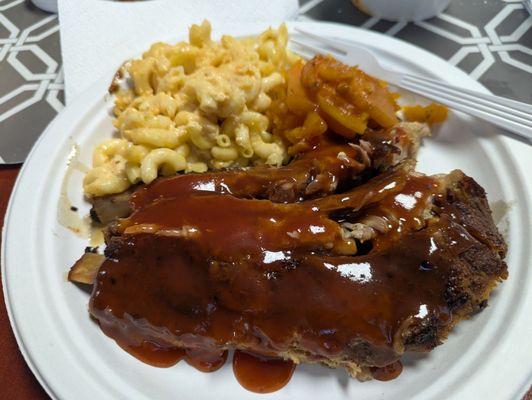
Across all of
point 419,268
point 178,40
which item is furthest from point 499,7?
point 419,268

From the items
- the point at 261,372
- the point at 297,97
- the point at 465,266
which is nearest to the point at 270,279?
the point at 261,372

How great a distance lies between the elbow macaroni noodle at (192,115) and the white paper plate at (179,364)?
343mm

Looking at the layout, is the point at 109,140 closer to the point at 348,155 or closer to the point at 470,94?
the point at 348,155

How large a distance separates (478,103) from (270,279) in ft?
5.36

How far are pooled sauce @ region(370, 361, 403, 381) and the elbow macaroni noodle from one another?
3.93ft

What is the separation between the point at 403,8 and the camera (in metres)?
3.67

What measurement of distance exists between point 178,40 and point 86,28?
664 millimetres

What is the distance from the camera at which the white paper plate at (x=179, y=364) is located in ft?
6.03

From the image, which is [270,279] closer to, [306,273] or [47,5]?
[306,273]

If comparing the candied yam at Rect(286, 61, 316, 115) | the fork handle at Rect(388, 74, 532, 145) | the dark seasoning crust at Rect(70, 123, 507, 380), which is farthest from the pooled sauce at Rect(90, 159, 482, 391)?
the fork handle at Rect(388, 74, 532, 145)

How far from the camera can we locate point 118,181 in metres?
2.50

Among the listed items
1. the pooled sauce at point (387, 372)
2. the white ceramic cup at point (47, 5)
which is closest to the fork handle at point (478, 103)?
the pooled sauce at point (387, 372)

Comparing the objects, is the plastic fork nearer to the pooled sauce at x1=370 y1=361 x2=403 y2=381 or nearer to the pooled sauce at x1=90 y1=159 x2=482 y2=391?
the pooled sauce at x1=90 y1=159 x2=482 y2=391

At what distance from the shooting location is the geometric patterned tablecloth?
333cm
